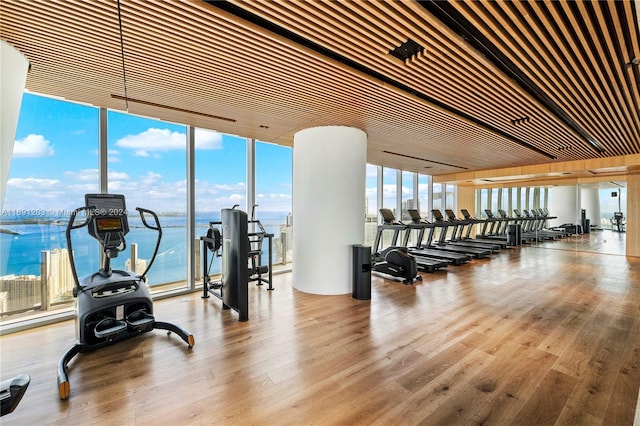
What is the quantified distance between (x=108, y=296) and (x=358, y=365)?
2714 mm

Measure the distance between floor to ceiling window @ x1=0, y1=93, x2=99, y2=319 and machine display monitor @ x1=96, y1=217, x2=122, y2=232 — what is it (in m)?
1.45

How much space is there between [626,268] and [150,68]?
10.6 meters

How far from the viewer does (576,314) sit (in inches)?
158

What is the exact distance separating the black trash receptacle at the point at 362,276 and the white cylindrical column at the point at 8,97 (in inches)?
165

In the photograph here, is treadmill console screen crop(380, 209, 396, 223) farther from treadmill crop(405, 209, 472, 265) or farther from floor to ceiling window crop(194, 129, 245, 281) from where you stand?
floor to ceiling window crop(194, 129, 245, 281)

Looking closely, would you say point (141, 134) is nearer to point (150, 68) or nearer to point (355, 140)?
point (150, 68)

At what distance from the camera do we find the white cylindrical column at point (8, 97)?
2303 mm

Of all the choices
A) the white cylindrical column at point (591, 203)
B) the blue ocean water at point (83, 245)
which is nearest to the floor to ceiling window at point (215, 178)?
the blue ocean water at point (83, 245)

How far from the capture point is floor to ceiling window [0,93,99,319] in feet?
12.2

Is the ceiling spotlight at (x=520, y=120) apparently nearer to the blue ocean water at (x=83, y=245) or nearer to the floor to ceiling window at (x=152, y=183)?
the blue ocean water at (x=83, y=245)

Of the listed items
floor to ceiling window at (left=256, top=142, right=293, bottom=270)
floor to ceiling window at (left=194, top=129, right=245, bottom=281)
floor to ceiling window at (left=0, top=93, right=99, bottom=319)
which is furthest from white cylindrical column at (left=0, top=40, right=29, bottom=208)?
floor to ceiling window at (left=256, top=142, right=293, bottom=270)

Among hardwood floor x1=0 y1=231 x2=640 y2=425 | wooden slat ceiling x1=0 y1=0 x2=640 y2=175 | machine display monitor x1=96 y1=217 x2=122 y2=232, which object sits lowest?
hardwood floor x1=0 y1=231 x2=640 y2=425

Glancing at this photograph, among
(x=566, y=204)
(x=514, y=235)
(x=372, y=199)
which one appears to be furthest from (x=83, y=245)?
(x=566, y=204)

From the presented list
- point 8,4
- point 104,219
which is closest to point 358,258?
point 104,219
